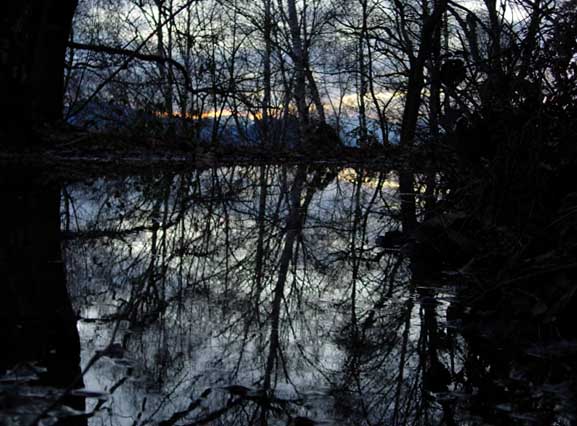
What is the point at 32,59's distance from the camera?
9672 mm

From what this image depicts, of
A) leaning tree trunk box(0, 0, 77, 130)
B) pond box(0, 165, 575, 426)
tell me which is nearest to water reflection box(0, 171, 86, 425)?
pond box(0, 165, 575, 426)

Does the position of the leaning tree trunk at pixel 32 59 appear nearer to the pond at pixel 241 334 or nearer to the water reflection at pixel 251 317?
the water reflection at pixel 251 317

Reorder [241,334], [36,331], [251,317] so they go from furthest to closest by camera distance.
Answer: [251,317], [241,334], [36,331]

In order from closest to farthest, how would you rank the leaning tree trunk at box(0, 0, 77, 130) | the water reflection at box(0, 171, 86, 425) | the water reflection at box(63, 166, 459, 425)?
the water reflection at box(0, 171, 86, 425), the water reflection at box(63, 166, 459, 425), the leaning tree trunk at box(0, 0, 77, 130)

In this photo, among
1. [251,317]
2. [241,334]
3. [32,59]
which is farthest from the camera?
[32,59]

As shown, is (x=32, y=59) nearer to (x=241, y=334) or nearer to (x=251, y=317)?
(x=251, y=317)

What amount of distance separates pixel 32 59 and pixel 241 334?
8.52 m

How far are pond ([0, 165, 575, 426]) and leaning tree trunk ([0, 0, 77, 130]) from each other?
529 centimetres

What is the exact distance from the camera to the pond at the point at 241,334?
1517mm

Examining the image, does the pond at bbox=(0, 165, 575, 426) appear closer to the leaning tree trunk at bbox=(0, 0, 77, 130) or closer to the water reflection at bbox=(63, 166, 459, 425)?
the water reflection at bbox=(63, 166, 459, 425)

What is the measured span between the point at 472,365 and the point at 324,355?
14.7 inches

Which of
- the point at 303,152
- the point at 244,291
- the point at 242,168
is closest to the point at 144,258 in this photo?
the point at 244,291

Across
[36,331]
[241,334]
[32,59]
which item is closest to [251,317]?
[241,334]

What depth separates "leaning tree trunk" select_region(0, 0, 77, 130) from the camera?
9172mm
